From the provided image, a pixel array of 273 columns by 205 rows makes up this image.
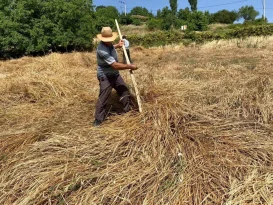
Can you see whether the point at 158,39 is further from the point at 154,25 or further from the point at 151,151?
the point at 151,151

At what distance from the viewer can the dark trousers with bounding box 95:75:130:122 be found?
3.38 m

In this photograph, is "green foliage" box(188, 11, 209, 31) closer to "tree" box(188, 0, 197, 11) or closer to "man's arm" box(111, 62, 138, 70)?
"tree" box(188, 0, 197, 11)

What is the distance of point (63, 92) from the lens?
4.81 m

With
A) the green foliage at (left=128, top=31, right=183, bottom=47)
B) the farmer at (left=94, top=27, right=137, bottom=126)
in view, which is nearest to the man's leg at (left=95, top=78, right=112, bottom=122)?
the farmer at (left=94, top=27, right=137, bottom=126)

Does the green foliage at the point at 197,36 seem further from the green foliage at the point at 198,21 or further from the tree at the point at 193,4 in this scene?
the tree at the point at 193,4

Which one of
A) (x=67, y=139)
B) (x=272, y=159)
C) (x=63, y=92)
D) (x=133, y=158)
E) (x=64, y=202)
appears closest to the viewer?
(x=64, y=202)

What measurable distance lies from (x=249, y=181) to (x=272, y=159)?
1.45 ft

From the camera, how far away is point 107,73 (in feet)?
11.1

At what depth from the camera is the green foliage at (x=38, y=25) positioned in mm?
13539

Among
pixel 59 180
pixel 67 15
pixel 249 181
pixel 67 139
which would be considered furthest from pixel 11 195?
pixel 67 15

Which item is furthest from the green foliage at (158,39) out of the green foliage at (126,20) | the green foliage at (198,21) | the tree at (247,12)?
the tree at (247,12)

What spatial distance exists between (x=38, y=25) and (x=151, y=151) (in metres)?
13.3

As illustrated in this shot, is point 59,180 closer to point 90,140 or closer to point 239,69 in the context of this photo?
point 90,140

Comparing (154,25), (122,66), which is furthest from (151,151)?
(154,25)
